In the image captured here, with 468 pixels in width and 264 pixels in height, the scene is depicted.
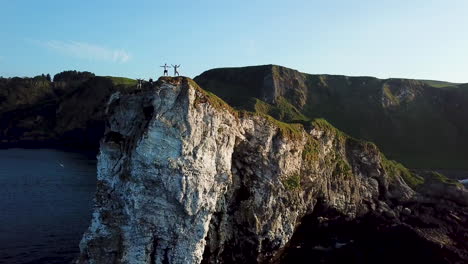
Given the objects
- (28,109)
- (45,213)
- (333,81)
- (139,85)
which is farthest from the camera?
(28,109)

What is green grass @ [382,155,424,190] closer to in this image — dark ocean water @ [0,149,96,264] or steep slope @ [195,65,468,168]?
dark ocean water @ [0,149,96,264]

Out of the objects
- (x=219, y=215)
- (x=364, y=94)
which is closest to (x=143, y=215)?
(x=219, y=215)

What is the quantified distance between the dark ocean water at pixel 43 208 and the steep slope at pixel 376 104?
52.6m

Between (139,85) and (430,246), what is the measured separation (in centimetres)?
3616

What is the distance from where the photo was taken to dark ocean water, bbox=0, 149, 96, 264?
39.3 metres

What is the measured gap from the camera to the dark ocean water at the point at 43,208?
3928 centimetres

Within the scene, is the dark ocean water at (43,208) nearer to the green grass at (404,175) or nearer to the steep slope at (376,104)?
the green grass at (404,175)

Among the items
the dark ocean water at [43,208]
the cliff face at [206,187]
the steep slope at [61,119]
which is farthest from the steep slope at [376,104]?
the cliff face at [206,187]

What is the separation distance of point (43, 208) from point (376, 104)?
10511 centimetres

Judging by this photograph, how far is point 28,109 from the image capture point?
155 metres

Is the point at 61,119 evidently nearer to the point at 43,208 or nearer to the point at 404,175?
the point at 43,208

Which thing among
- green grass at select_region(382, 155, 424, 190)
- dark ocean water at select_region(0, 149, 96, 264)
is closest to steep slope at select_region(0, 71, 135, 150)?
dark ocean water at select_region(0, 149, 96, 264)

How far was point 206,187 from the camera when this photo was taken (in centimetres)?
3209

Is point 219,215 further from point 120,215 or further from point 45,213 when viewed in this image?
point 45,213
